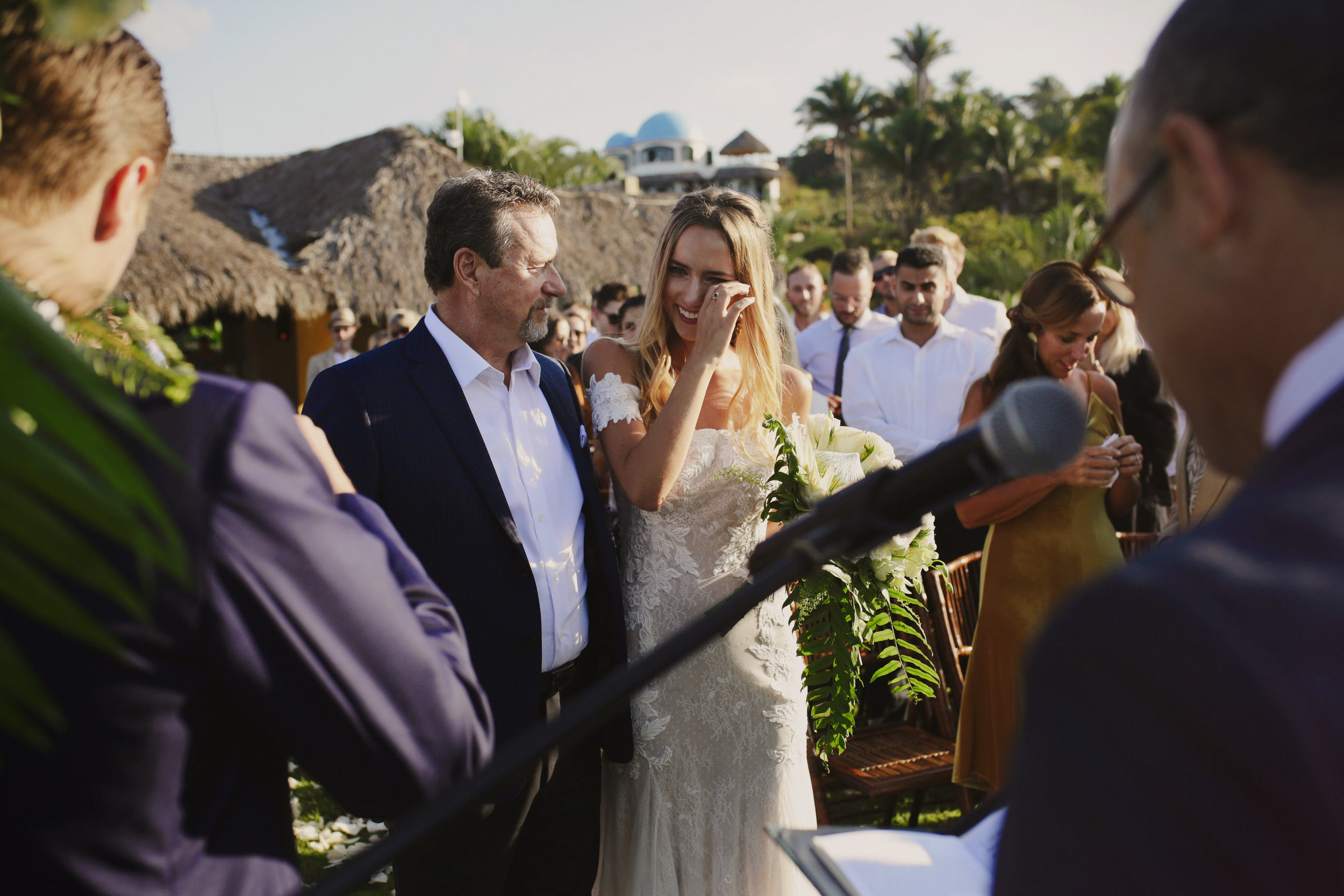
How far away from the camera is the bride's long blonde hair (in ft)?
10.5

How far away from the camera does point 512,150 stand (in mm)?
28062

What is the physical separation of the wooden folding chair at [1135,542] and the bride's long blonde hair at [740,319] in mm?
2251

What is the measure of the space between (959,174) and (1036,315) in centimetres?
4915

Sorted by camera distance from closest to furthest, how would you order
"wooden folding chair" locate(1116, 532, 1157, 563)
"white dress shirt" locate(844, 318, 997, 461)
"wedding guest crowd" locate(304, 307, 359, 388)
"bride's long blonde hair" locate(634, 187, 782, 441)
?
"bride's long blonde hair" locate(634, 187, 782, 441) → "wooden folding chair" locate(1116, 532, 1157, 563) → "white dress shirt" locate(844, 318, 997, 461) → "wedding guest crowd" locate(304, 307, 359, 388)

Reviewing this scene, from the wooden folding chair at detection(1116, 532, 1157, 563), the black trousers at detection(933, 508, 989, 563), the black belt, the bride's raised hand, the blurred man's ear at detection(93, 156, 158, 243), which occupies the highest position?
the blurred man's ear at detection(93, 156, 158, 243)

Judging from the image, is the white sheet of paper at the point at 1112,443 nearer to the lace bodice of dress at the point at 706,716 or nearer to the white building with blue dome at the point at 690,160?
the lace bodice of dress at the point at 706,716

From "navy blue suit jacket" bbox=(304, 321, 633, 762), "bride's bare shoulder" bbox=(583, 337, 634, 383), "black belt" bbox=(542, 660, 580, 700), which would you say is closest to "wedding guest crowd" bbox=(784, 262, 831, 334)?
"bride's bare shoulder" bbox=(583, 337, 634, 383)

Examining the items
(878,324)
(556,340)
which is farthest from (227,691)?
(878,324)

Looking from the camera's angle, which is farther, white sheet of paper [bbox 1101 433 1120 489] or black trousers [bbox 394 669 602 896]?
white sheet of paper [bbox 1101 433 1120 489]

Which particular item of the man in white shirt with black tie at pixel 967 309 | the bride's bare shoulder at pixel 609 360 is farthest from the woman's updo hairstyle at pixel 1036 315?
the man in white shirt with black tie at pixel 967 309

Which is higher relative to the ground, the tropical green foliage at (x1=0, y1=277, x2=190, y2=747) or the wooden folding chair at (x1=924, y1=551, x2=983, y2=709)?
the tropical green foliage at (x1=0, y1=277, x2=190, y2=747)

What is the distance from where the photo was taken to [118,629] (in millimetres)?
1016

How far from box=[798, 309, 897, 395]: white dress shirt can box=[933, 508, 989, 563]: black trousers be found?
1.90 m

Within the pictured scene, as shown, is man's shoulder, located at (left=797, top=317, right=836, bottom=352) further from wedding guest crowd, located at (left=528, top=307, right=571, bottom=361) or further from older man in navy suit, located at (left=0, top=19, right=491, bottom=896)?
older man in navy suit, located at (left=0, top=19, right=491, bottom=896)
